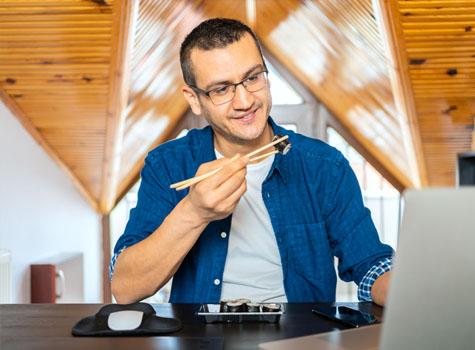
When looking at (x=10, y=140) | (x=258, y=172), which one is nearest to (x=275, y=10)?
(x=10, y=140)

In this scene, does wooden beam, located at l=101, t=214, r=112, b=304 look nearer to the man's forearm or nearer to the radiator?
the radiator

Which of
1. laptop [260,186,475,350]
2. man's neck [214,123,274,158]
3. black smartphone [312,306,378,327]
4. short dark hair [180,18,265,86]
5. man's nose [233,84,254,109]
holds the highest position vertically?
short dark hair [180,18,265,86]

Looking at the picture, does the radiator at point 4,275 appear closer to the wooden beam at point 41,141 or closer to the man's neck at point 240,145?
the wooden beam at point 41,141

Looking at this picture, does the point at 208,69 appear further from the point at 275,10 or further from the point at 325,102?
the point at 325,102

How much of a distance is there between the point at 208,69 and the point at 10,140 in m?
2.28

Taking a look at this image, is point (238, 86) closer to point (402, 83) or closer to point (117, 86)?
point (117, 86)

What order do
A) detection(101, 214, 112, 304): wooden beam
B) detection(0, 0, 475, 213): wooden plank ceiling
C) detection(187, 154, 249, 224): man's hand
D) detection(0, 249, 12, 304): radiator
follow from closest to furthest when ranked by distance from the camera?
1. detection(187, 154, 249, 224): man's hand
2. detection(0, 0, 475, 213): wooden plank ceiling
3. detection(0, 249, 12, 304): radiator
4. detection(101, 214, 112, 304): wooden beam

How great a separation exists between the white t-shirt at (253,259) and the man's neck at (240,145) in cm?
15

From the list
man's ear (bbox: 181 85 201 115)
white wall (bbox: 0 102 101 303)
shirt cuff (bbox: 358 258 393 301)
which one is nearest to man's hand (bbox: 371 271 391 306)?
shirt cuff (bbox: 358 258 393 301)

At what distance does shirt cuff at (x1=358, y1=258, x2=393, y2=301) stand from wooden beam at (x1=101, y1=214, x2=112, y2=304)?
4526 millimetres

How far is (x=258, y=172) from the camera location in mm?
1654

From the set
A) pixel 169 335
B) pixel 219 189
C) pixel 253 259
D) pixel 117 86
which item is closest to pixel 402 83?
pixel 117 86

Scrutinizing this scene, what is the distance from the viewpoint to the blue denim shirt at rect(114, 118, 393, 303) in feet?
4.94

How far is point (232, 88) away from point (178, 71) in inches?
145
